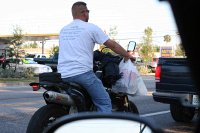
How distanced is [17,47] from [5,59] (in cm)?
535

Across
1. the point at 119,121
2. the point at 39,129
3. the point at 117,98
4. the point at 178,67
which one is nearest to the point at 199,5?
the point at 119,121

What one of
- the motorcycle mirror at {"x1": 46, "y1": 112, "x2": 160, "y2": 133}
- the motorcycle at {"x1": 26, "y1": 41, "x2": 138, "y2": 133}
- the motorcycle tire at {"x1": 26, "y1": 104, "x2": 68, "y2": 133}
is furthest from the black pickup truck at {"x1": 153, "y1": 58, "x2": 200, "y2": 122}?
the motorcycle mirror at {"x1": 46, "y1": 112, "x2": 160, "y2": 133}

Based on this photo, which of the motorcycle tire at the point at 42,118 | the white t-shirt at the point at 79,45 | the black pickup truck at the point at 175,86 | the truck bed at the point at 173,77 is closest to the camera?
the motorcycle tire at the point at 42,118

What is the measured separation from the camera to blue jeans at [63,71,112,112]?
509 cm

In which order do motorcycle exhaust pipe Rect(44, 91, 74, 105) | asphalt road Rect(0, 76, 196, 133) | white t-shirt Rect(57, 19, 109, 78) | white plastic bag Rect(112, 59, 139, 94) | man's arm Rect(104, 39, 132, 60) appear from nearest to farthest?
motorcycle exhaust pipe Rect(44, 91, 74, 105) → white t-shirt Rect(57, 19, 109, 78) → man's arm Rect(104, 39, 132, 60) → white plastic bag Rect(112, 59, 139, 94) → asphalt road Rect(0, 76, 196, 133)

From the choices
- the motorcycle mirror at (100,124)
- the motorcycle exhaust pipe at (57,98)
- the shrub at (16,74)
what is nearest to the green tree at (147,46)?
the shrub at (16,74)

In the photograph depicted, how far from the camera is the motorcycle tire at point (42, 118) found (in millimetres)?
4668

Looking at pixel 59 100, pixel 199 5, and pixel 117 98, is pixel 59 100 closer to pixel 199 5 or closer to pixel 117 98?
pixel 117 98

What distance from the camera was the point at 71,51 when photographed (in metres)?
5.10

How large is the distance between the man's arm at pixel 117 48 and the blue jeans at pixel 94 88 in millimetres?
413

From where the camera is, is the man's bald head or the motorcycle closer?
the motorcycle

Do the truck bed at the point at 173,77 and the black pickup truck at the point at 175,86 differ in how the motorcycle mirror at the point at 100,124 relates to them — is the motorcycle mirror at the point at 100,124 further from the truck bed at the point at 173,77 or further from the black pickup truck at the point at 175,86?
the truck bed at the point at 173,77

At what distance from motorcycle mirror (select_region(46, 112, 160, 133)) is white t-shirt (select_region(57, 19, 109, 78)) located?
3.07m

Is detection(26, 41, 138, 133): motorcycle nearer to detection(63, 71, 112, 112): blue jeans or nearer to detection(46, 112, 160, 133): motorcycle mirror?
detection(63, 71, 112, 112): blue jeans
